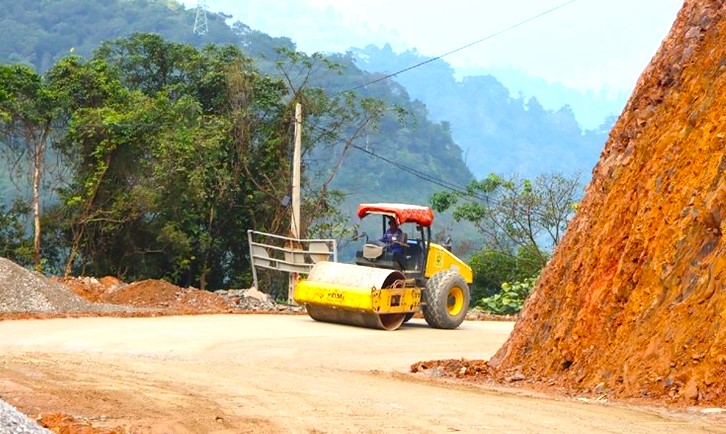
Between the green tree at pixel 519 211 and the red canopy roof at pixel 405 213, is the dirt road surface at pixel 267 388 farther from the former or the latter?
the green tree at pixel 519 211

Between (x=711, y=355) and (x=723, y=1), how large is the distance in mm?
5565

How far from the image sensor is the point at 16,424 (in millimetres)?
8602

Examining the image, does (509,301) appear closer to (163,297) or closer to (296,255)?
(296,255)

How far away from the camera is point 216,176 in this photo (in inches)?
1499

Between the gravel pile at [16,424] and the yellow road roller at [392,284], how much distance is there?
13.1m

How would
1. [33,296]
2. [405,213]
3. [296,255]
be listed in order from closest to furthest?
[405,213] → [33,296] → [296,255]

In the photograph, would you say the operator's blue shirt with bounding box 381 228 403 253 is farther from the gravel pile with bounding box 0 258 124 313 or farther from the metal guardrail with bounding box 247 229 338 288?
the gravel pile with bounding box 0 258 124 313

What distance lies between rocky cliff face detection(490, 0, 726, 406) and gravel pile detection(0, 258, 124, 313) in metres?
12.7

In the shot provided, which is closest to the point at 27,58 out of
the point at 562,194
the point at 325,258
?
the point at 562,194

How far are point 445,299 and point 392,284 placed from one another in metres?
1.41

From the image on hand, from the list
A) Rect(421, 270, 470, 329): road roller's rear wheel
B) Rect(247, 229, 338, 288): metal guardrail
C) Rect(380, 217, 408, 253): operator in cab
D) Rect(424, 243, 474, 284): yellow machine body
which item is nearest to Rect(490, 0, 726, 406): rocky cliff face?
Rect(421, 270, 470, 329): road roller's rear wheel

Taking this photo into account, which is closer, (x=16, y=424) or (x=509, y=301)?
(x=16, y=424)

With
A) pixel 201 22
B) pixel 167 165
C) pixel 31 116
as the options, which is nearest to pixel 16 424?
pixel 167 165

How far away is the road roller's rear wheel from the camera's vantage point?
23.2m
